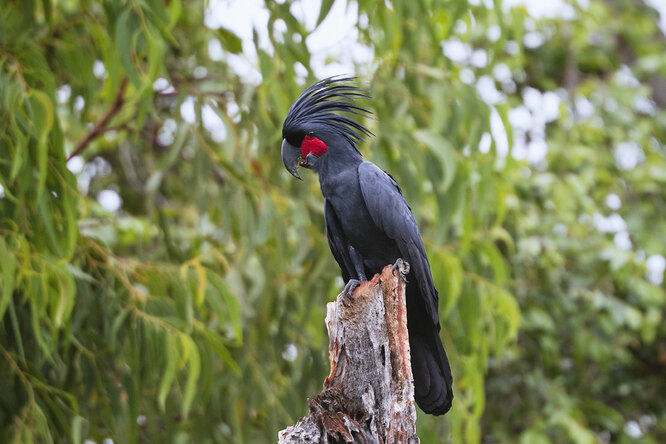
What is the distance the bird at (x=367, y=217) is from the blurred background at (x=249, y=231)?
0.53m

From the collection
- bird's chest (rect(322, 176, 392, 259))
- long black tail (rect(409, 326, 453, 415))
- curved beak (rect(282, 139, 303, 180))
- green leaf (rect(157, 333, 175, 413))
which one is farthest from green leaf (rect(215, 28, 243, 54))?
long black tail (rect(409, 326, 453, 415))

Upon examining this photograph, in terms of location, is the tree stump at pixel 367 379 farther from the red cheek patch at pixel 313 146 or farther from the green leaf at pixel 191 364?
the green leaf at pixel 191 364

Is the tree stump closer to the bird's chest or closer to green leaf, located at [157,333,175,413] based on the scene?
the bird's chest

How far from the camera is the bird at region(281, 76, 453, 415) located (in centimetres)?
260

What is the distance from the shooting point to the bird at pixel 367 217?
8.54ft

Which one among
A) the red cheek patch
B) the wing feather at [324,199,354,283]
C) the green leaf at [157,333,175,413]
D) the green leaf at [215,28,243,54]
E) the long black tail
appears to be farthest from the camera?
the green leaf at [215,28,243,54]

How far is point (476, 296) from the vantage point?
3693mm

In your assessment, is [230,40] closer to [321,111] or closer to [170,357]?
[321,111]

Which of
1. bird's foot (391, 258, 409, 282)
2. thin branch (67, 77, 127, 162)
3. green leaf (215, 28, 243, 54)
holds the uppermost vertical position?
green leaf (215, 28, 243, 54)

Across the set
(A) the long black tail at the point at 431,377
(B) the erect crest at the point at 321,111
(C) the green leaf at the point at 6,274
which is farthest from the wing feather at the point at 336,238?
(C) the green leaf at the point at 6,274

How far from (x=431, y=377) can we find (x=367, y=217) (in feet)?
1.81

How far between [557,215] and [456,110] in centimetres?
195

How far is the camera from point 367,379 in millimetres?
2061

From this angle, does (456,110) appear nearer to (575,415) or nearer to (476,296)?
(476,296)
